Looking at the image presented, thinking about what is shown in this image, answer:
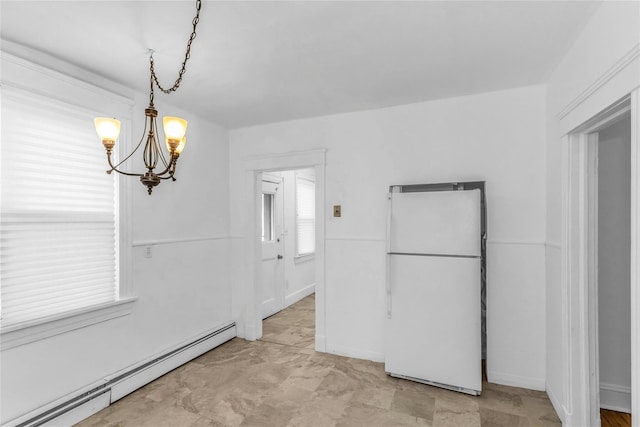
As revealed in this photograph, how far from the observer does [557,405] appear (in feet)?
7.78

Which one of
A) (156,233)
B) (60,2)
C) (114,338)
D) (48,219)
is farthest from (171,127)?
(114,338)

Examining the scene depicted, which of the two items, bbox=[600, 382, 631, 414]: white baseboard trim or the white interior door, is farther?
the white interior door

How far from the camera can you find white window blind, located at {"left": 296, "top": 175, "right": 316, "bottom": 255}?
5766mm

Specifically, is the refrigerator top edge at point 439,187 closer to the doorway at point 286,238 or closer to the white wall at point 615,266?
the white wall at point 615,266

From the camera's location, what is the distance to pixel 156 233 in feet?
9.94

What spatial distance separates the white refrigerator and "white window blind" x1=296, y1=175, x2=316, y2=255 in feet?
9.67

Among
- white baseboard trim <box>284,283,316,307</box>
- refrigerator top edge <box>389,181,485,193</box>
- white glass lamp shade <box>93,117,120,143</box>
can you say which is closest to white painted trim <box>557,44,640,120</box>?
refrigerator top edge <box>389,181,485,193</box>

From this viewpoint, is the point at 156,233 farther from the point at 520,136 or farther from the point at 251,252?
the point at 520,136

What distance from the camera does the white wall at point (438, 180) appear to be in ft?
8.95

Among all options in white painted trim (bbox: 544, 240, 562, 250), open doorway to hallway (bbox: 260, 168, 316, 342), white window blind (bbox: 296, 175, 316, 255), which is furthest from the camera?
white window blind (bbox: 296, 175, 316, 255)

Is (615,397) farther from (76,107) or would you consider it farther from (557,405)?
(76,107)

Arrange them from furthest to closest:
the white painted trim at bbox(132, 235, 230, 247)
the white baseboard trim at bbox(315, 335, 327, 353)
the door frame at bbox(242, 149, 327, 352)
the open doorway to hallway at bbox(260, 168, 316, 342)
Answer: the open doorway to hallway at bbox(260, 168, 316, 342) < the door frame at bbox(242, 149, 327, 352) < the white baseboard trim at bbox(315, 335, 327, 353) < the white painted trim at bbox(132, 235, 230, 247)

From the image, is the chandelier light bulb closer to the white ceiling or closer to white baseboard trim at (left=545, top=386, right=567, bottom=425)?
the white ceiling

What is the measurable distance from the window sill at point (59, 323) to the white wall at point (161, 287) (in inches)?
1.7
